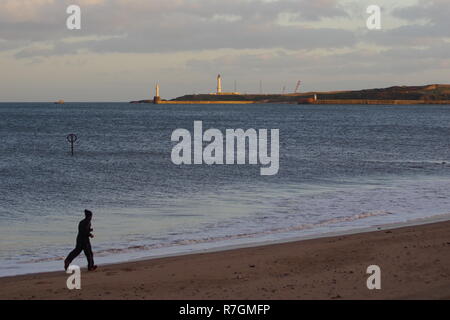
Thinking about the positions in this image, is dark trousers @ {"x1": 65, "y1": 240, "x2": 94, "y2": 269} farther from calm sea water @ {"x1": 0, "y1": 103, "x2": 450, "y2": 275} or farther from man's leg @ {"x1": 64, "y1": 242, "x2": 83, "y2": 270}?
calm sea water @ {"x1": 0, "y1": 103, "x2": 450, "y2": 275}

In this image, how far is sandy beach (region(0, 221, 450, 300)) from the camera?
40.2 ft

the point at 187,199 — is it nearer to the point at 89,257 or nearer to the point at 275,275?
the point at 89,257

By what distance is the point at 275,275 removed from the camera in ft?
45.4

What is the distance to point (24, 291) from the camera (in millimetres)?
12703

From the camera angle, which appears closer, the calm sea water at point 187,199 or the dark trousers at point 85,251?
the dark trousers at point 85,251

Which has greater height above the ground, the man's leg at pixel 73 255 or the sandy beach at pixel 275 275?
the man's leg at pixel 73 255

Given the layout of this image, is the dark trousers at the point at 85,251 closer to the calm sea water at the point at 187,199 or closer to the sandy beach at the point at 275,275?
the sandy beach at the point at 275,275

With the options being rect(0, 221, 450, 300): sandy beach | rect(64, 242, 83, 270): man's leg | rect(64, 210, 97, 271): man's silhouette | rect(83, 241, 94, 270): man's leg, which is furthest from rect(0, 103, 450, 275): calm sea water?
rect(0, 221, 450, 300): sandy beach

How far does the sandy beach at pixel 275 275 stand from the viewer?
1227cm

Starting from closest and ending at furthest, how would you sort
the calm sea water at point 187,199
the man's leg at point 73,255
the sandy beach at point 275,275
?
the sandy beach at point 275,275 → the man's leg at point 73,255 → the calm sea water at point 187,199

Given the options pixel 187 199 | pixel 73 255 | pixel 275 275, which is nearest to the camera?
pixel 275 275

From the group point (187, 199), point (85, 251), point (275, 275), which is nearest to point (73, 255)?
point (85, 251)

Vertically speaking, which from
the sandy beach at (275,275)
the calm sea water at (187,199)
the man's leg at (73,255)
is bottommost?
the calm sea water at (187,199)

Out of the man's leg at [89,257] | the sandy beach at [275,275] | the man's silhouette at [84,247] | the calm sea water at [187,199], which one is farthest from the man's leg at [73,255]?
the calm sea water at [187,199]
